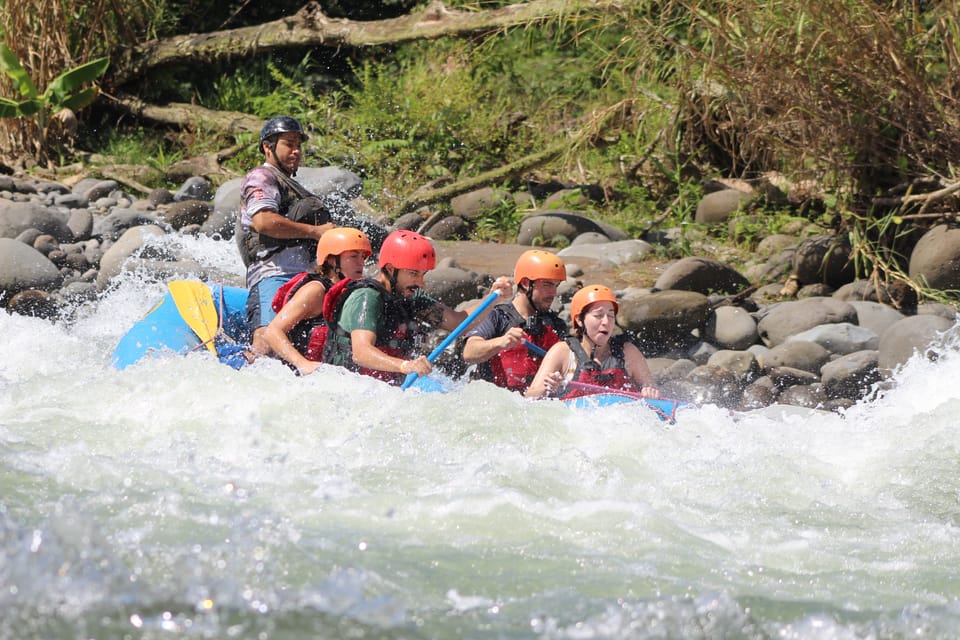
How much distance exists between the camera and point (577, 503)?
427 cm

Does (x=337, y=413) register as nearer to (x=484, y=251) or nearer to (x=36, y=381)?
(x=36, y=381)

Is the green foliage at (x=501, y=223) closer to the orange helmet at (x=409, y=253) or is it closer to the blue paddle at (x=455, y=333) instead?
the blue paddle at (x=455, y=333)

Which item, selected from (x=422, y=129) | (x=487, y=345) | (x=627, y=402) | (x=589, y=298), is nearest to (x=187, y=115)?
(x=422, y=129)

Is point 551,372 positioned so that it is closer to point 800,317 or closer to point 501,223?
point 800,317

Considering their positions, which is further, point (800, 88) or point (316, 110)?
point (316, 110)

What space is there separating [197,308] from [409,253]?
1.41m

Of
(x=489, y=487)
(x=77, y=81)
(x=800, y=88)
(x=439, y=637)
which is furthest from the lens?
(x=77, y=81)

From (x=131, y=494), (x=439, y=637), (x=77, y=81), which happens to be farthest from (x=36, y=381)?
(x=77, y=81)

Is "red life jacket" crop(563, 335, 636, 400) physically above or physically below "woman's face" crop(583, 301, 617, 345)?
below

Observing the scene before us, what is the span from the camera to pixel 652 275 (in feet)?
28.5

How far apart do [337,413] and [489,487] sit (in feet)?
3.55

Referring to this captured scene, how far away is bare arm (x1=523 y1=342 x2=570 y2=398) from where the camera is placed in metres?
5.49

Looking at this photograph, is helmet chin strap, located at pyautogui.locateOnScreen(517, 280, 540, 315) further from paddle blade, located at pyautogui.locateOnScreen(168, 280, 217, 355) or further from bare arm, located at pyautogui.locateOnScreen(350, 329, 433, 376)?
paddle blade, located at pyautogui.locateOnScreen(168, 280, 217, 355)

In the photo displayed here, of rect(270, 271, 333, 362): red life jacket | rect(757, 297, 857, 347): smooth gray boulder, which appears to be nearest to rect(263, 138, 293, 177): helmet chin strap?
rect(270, 271, 333, 362): red life jacket
